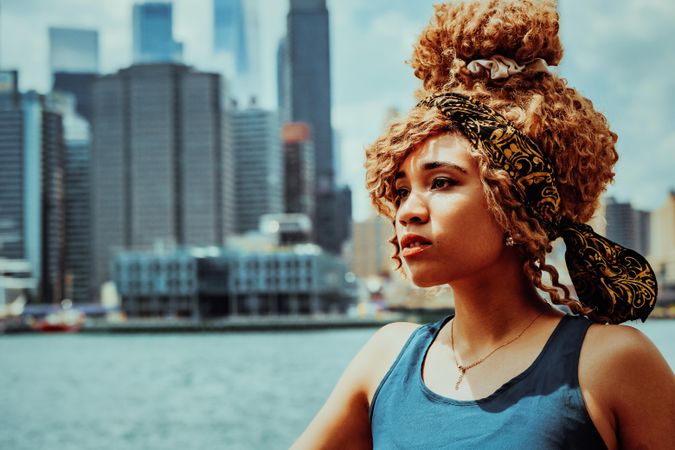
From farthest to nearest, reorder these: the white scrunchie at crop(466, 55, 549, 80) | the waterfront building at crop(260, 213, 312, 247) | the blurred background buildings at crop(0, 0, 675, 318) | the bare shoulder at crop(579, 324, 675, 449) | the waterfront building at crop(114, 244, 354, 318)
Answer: the blurred background buildings at crop(0, 0, 675, 318) < the waterfront building at crop(260, 213, 312, 247) < the waterfront building at crop(114, 244, 354, 318) < the white scrunchie at crop(466, 55, 549, 80) < the bare shoulder at crop(579, 324, 675, 449)

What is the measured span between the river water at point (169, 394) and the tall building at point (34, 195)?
232ft

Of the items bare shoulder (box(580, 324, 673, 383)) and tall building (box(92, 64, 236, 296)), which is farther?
tall building (box(92, 64, 236, 296))

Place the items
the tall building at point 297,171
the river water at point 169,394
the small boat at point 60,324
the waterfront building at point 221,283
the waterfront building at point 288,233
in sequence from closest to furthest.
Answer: the river water at point 169,394
the waterfront building at point 221,283
the small boat at point 60,324
the waterfront building at point 288,233
the tall building at point 297,171

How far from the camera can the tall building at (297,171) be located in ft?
544

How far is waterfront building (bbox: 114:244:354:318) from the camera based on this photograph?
347 ft

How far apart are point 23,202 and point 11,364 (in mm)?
87688

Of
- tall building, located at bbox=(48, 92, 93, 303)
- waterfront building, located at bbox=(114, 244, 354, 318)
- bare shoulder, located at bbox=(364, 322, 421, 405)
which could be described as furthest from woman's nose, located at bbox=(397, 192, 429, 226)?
tall building, located at bbox=(48, 92, 93, 303)

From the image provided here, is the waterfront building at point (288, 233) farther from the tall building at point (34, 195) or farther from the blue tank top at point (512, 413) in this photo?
the blue tank top at point (512, 413)

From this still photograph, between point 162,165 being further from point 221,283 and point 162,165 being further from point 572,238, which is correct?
point 572,238

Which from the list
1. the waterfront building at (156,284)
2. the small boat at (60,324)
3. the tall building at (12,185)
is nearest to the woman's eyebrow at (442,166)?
the waterfront building at (156,284)

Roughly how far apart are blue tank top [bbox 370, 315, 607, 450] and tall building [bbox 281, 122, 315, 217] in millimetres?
162295

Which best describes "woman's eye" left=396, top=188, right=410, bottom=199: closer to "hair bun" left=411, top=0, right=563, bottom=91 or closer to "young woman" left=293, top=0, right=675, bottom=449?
"young woman" left=293, top=0, right=675, bottom=449

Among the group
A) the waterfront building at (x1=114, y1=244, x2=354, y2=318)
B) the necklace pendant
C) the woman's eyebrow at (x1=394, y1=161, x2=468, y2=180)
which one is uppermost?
the woman's eyebrow at (x1=394, y1=161, x2=468, y2=180)

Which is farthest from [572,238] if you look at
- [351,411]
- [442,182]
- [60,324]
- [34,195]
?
[34,195]
